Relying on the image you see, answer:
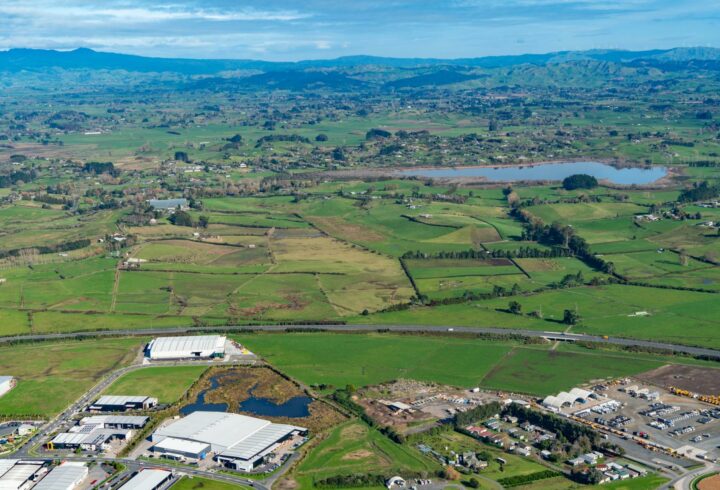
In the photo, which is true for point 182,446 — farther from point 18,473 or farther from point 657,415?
point 657,415

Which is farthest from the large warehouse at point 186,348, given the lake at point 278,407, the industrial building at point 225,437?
the industrial building at point 225,437

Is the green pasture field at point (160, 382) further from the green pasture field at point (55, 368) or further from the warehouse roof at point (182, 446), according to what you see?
the warehouse roof at point (182, 446)

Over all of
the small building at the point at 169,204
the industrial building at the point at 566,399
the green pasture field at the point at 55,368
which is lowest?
the green pasture field at the point at 55,368

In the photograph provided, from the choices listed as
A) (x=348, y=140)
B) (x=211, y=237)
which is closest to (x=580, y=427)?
(x=211, y=237)

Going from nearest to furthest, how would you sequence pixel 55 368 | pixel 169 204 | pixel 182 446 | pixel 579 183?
pixel 182 446 → pixel 55 368 → pixel 169 204 → pixel 579 183

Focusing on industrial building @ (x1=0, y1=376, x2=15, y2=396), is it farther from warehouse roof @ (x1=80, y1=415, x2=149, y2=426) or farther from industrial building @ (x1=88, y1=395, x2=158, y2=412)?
warehouse roof @ (x1=80, y1=415, x2=149, y2=426)

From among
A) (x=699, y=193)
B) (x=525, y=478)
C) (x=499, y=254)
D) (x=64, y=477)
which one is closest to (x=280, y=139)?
(x=699, y=193)

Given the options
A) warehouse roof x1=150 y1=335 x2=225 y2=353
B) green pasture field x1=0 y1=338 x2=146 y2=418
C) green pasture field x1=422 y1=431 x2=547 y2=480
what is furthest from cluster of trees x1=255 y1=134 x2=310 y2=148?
green pasture field x1=422 y1=431 x2=547 y2=480
